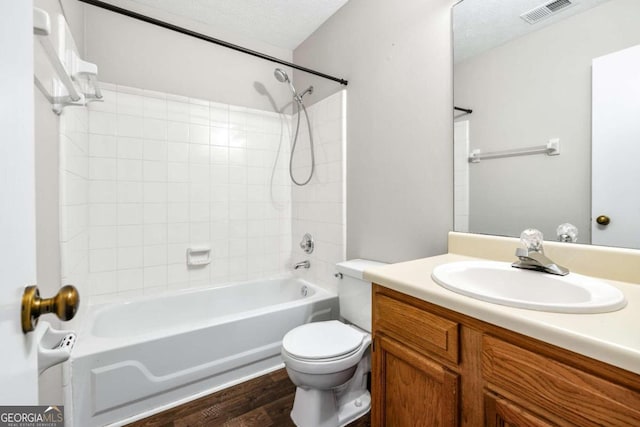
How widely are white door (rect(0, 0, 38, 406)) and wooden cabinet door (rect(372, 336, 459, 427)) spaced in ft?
2.98

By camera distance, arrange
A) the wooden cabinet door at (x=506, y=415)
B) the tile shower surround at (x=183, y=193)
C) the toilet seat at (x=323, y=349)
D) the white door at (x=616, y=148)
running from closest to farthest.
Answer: the wooden cabinet door at (x=506, y=415) → the white door at (x=616, y=148) → the toilet seat at (x=323, y=349) → the tile shower surround at (x=183, y=193)

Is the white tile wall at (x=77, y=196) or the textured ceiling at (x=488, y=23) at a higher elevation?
the textured ceiling at (x=488, y=23)

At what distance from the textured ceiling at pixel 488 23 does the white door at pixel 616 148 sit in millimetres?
293

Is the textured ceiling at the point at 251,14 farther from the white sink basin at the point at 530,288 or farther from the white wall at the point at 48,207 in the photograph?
the white sink basin at the point at 530,288

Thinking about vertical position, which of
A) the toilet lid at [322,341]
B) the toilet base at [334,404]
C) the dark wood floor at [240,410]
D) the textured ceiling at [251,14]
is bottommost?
the dark wood floor at [240,410]

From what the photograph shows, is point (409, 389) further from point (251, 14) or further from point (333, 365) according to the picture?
point (251, 14)

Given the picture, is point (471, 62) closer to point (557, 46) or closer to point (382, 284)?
point (557, 46)

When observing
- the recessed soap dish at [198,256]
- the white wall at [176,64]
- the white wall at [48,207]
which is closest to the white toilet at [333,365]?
the white wall at [48,207]

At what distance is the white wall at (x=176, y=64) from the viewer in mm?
1878

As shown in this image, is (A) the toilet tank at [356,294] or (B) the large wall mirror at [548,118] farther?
(A) the toilet tank at [356,294]

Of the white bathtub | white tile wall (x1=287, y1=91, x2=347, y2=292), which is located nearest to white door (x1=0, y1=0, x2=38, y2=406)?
the white bathtub

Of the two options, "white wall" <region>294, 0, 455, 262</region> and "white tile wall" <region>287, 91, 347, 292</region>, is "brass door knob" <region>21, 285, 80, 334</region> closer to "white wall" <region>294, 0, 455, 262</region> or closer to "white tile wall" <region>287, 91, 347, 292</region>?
"white wall" <region>294, 0, 455, 262</region>

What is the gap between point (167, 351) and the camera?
4.88 ft

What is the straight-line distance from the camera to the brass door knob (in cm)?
40
